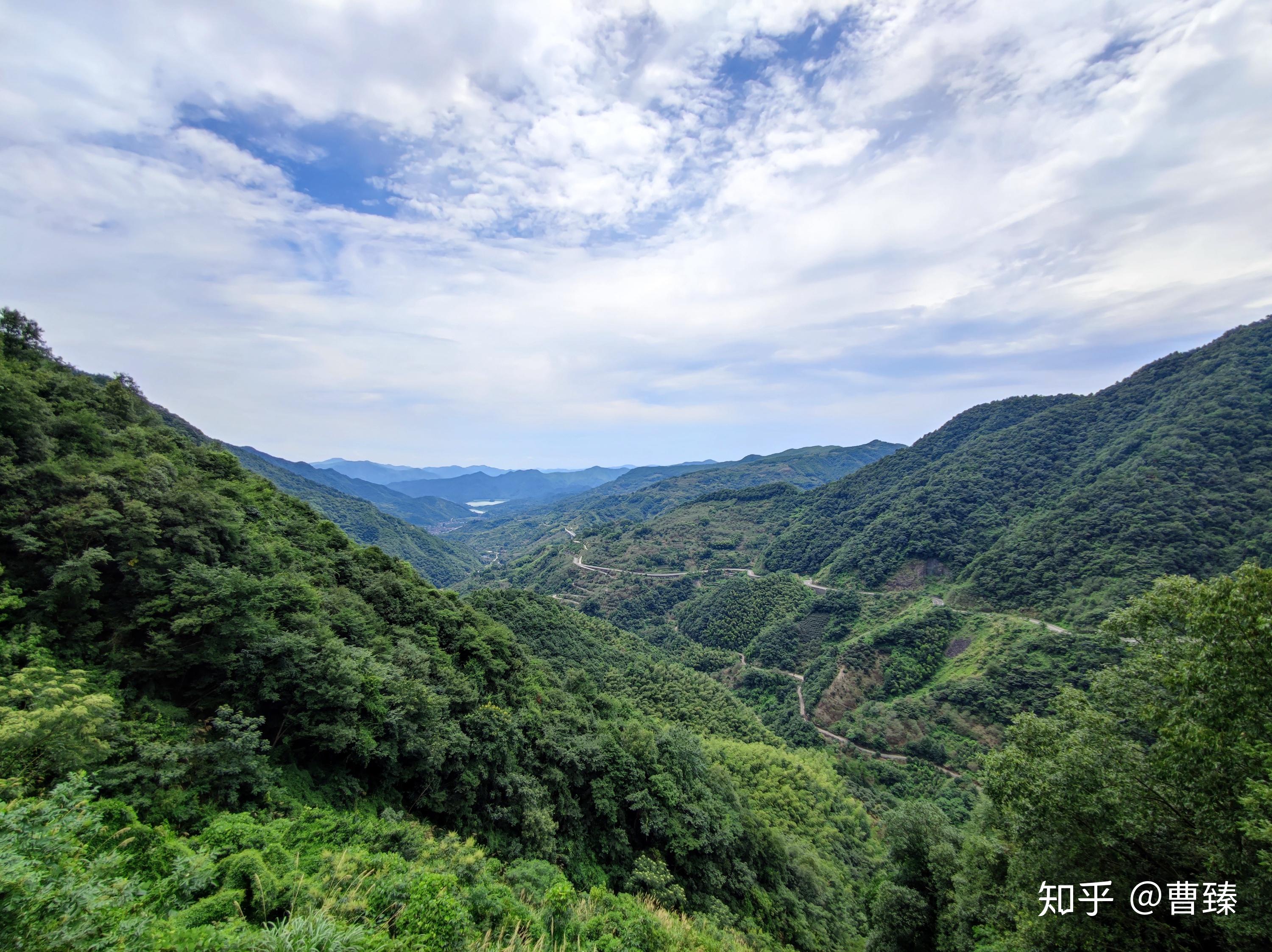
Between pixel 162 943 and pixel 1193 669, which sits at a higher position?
pixel 1193 669

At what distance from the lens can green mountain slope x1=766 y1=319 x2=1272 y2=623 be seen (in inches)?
2682

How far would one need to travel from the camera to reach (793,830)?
3659cm

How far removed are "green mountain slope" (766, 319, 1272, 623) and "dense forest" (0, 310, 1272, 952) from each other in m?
61.0

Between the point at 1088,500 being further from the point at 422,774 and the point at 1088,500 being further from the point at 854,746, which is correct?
the point at 422,774

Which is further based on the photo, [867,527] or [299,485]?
[299,485]

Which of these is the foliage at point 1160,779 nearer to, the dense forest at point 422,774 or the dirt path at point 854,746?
the dense forest at point 422,774

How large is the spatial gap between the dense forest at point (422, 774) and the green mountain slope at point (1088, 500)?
61017 millimetres

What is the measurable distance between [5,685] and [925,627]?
91.8 m

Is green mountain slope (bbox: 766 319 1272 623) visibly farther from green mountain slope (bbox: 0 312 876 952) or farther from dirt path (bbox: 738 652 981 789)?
green mountain slope (bbox: 0 312 876 952)

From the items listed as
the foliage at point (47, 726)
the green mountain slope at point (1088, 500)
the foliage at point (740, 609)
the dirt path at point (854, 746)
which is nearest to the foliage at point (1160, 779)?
the foliage at point (47, 726)

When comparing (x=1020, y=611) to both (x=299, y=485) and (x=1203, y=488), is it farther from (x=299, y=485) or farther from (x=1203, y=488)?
(x=299, y=485)

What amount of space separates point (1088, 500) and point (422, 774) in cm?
11248

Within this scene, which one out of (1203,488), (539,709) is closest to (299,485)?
(539,709)

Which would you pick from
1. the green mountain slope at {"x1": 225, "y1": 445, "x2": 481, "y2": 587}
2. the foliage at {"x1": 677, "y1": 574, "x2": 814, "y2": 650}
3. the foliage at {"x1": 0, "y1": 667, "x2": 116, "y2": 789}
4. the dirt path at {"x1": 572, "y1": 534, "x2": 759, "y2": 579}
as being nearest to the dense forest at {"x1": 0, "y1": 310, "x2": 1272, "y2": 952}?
the foliage at {"x1": 0, "y1": 667, "x2": 116, "y2": 789}
